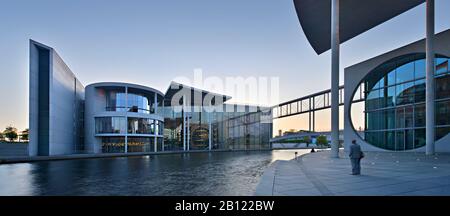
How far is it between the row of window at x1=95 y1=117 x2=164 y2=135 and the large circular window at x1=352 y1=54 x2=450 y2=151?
31.2 meters

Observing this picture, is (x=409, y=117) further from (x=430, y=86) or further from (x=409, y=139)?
(x=430, y=86)

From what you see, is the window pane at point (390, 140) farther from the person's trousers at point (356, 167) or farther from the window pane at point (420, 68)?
the person's trousers at point (356, 167)

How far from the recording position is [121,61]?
2708cm

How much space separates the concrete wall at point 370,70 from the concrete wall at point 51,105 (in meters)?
34.1

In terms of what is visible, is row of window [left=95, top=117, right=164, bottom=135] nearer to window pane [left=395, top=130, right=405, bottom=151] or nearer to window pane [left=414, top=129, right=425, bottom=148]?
window pane [left=395, top=130, right=405, bottom=151]

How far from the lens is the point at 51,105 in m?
29.3

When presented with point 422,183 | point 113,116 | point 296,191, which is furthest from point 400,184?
point 113,116

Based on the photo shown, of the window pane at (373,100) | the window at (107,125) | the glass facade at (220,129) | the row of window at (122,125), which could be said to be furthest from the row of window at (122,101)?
the window pane at (373,100)

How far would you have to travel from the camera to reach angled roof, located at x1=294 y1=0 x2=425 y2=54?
21.6 meters

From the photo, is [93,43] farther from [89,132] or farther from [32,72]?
[89,132]

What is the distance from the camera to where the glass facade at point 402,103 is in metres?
22.6

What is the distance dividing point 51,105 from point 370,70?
120 feet

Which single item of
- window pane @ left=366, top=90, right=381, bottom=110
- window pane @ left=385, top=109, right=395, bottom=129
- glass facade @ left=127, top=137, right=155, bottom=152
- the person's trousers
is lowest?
glass facade @ left=127, top=137, right=155, bottom=152

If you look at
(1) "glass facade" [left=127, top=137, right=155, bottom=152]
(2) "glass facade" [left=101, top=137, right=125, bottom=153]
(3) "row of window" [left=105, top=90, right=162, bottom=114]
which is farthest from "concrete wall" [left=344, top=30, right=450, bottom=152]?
(2) "glass facade" [left=101, top=137, right=125, bottom=153]
